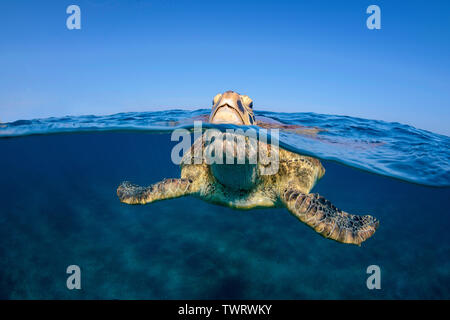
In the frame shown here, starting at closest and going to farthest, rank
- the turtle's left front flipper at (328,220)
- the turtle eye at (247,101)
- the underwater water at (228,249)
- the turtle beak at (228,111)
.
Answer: the turtle's left front flipper at (328,220) → the turtle beak at (228,111) → the turtle eye at (247,101) → the underwater water at (228,249)

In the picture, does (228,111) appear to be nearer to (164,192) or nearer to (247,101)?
(247,101)

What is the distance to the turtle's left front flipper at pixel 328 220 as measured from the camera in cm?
350

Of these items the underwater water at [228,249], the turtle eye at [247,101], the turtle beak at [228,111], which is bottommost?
the underwater water at [228,249]

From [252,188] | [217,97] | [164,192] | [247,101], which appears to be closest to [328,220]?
[252,188]

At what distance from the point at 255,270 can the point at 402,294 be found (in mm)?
4538

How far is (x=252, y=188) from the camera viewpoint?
4559mm

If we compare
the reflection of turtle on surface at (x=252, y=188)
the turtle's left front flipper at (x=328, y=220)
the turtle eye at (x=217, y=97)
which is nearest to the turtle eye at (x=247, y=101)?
the reflection of turtle on surface at (x=252, y=188)

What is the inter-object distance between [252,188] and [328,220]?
4.99 ft

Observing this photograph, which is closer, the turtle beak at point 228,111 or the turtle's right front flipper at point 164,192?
the turtle beak at point 228,111

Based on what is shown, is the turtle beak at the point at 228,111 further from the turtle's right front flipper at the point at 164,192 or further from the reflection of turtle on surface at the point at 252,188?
the turtle's right front flipper at the point at 164,192

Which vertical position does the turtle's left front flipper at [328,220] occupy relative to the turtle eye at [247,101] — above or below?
below

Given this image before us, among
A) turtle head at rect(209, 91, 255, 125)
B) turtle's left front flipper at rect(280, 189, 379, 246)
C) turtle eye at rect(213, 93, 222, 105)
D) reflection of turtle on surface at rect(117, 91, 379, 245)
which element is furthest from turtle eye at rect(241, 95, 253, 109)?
turtle's left front flipper at rect(280, 189, 379, 246)

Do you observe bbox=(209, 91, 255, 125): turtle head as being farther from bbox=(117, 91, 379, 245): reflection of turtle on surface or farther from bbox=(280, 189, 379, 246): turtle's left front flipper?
bbox=(280, 189, 379, 246): turtle's left front flipper
